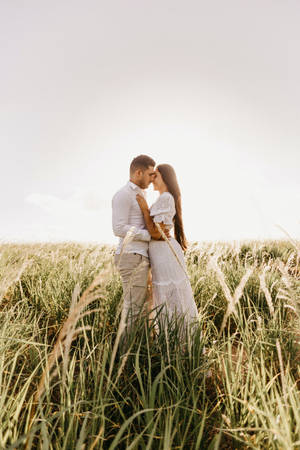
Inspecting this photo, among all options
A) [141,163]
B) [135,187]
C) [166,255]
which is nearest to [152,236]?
[166,255]

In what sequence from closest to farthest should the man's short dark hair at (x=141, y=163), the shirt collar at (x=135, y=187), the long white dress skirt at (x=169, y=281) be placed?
the long white dress skirt at (x=169, y=281) < the shirt collar at (x=135, y=187) < the man's short dark hair at (x=141, y=163)

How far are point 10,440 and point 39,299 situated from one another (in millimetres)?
2480

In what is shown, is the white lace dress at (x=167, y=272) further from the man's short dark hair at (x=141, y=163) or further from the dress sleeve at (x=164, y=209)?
the man's short dark hair at (x=141, y=163)

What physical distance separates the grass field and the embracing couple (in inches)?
12.6

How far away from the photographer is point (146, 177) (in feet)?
11.4

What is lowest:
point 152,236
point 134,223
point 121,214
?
point 152,236

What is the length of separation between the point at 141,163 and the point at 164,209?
746 millimetres

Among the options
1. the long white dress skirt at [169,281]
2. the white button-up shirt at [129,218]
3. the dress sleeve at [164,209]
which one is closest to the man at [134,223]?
the white button-up shirt at [129,218]

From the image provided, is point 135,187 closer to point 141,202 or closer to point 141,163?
point 141,202

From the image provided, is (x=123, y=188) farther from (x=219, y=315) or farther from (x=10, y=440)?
(x=10, y=440)

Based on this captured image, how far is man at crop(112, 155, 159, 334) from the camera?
3.08 meters

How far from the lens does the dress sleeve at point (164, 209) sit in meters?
3.05

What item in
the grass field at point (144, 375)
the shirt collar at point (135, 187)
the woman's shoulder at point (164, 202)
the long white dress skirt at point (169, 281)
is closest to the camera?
the grass field at point (144, 375)

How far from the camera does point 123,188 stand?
3.31m
